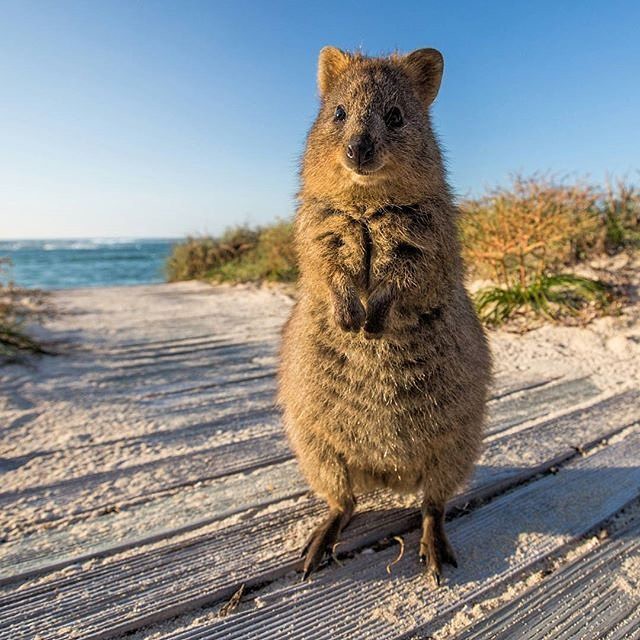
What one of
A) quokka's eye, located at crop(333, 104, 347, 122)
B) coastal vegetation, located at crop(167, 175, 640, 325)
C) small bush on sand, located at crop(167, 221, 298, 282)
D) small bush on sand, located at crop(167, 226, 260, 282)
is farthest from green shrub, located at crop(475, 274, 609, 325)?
small bush on sand, located at crop(167, 226, 260, 282)

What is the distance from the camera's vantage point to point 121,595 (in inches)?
56.3

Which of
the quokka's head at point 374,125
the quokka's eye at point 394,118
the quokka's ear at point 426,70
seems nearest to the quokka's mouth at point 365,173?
the quokka's head at point 374,125

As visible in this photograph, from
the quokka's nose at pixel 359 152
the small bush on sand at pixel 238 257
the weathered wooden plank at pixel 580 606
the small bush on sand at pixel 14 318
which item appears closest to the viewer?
the weathered wooden plank at pixel 580 606

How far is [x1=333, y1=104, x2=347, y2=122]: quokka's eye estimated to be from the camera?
76.4 inches

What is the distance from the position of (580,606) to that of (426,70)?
2.14m

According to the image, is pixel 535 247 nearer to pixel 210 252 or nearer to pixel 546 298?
pixel 546 298

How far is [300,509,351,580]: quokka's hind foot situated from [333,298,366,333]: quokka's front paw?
0.74 metres

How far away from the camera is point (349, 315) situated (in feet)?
5.24

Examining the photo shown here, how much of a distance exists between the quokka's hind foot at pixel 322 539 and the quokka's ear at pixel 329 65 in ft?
6.21

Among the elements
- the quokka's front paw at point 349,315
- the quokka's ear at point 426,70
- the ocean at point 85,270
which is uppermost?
the quokka's ear at point 426,70

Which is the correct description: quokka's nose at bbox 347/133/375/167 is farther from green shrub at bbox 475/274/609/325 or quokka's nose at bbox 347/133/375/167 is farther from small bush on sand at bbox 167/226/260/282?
small bush on sand at bbox 167/226/260/282

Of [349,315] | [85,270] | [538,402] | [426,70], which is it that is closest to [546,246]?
[538,402]

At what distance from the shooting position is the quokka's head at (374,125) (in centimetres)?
171

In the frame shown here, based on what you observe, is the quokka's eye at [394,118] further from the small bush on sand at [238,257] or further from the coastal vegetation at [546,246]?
the small bush on sand at [238,257]
